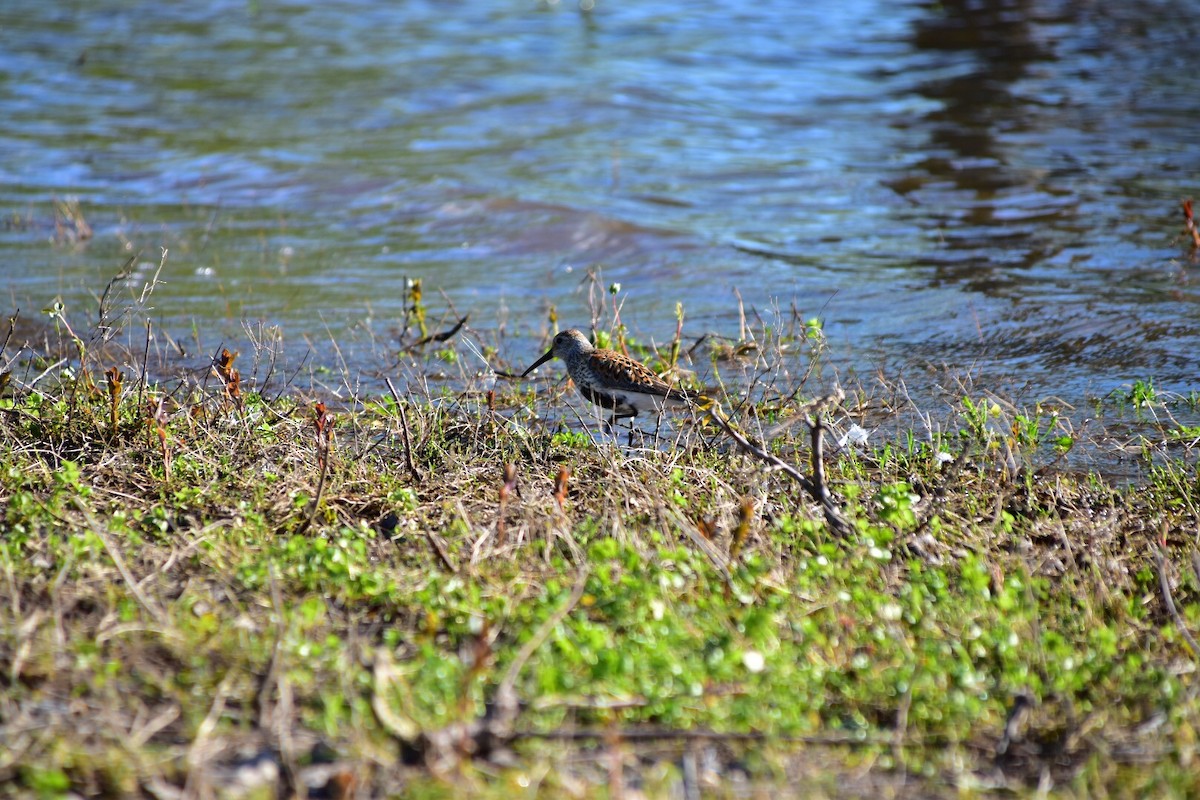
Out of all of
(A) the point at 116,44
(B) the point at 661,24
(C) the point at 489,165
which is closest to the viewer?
(C) the point at 489,165

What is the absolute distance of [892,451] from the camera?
569 cm

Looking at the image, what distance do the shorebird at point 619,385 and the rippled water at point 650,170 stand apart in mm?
1628

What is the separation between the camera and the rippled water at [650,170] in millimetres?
8641

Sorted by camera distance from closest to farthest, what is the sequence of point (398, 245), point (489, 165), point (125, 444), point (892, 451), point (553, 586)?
1. point (553, 586)
2. point (125, 444)
3. point (892, 451)
4. point (398, 245)
5. point (489, 165)

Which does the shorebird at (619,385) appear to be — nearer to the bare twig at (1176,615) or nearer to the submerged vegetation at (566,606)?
the submerged vegetation at (566,606)

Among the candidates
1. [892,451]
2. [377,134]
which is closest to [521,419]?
[892,451]

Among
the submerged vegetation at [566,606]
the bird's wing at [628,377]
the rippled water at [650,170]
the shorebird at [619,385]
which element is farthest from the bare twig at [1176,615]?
the rippled water at [650,170]

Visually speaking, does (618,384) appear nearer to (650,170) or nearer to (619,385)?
(619,385)

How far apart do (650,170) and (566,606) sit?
941 centimetres

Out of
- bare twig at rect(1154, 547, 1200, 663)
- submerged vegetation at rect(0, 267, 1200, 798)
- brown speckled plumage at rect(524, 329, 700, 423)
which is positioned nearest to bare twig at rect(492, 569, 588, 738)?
submerged vegetation at rect(0, 267, 1200, 798)

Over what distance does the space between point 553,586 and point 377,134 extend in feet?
35.9

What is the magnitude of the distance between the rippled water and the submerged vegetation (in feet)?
7.57

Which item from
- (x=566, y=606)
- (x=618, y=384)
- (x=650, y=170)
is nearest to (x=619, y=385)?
(x=618, y=384)

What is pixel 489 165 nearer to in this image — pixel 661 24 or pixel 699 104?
pixel 699 104
